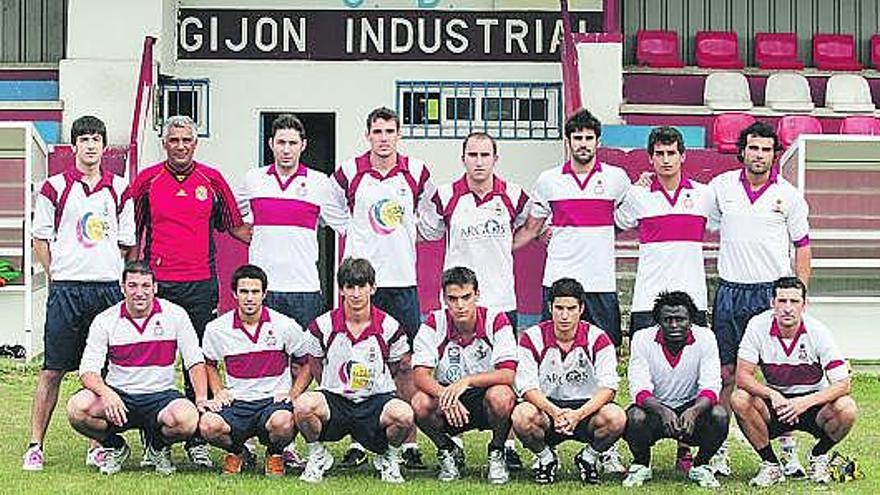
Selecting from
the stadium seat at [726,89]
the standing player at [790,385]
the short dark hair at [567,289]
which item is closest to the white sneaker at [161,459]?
the short dark hair at [567,289]

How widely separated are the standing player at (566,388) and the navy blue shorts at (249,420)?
1167 mm

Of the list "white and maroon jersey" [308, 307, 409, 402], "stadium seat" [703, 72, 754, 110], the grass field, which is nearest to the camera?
the grass field

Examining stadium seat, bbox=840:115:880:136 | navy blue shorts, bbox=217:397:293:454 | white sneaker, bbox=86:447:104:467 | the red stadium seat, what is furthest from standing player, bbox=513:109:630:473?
the red stadium seat

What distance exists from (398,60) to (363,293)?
835cm

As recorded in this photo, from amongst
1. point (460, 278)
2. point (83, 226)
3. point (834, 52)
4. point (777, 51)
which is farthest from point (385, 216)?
point (834, 52)

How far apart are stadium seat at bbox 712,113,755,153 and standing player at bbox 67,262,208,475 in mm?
8090

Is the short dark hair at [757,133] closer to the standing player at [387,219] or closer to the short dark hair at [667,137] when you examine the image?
Answer: the short dark hair at [667,137]

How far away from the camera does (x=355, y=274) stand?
8656mm

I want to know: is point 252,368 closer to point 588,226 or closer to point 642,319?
point 588,226

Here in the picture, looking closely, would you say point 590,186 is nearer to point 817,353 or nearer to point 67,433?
point 817,353

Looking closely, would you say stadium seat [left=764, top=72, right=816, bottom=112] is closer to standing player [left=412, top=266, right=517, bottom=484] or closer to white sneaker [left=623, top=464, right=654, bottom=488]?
standing player [left=412, top=266, right=517, bottom=484]

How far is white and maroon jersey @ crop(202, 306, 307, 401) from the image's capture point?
8.87m

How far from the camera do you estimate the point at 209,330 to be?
29.2 ft

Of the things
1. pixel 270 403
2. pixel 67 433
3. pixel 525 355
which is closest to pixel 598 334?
pixel 525 355
